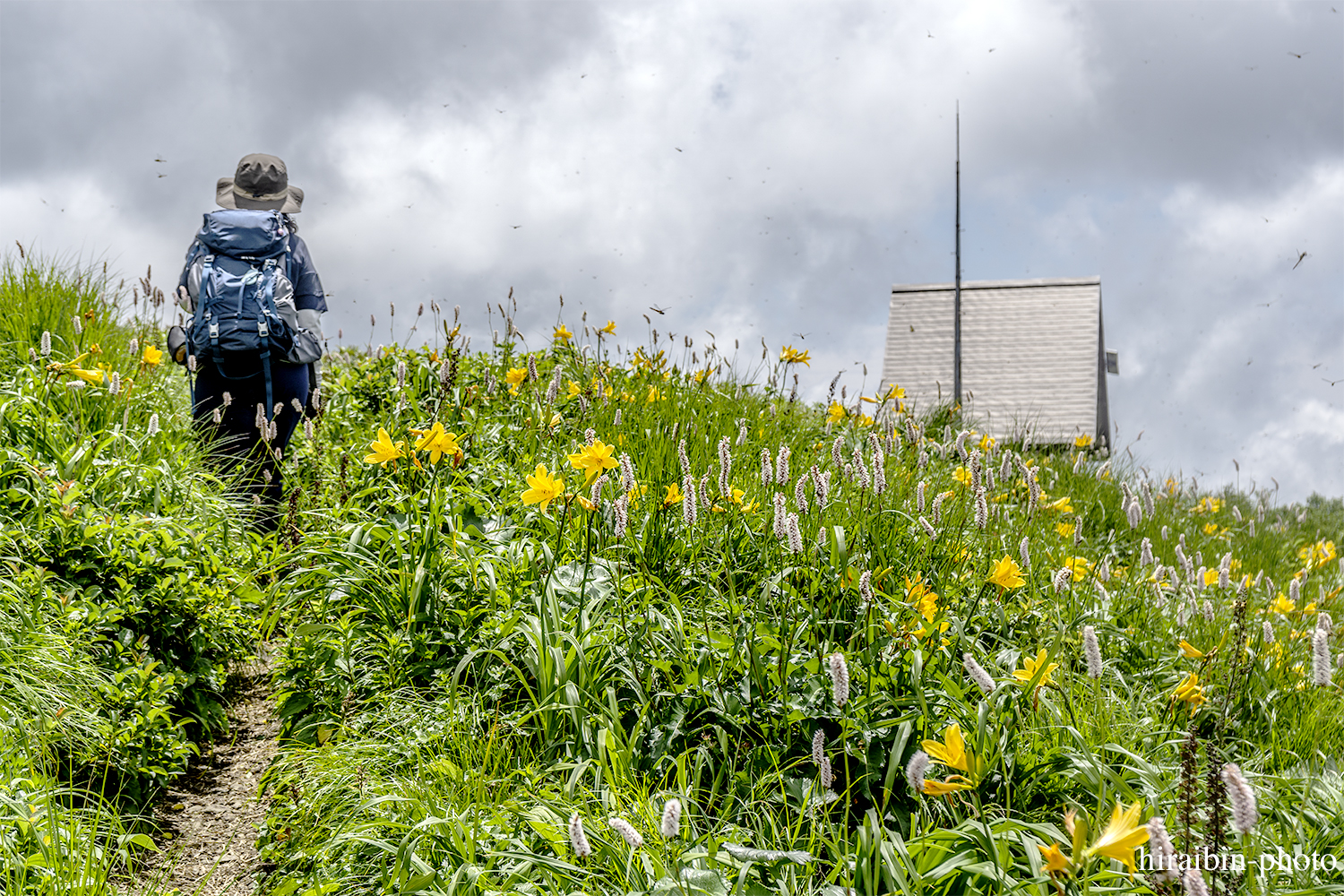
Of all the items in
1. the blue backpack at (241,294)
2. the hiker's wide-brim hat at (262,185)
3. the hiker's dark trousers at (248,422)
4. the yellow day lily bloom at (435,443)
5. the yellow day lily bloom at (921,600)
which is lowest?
the yellow day lily bloom at (921,600)

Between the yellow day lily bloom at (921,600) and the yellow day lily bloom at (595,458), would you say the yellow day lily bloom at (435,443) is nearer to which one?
the yellow day lily bloom at (595,458)

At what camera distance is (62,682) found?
125 inches

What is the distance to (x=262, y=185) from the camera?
5.52 meters

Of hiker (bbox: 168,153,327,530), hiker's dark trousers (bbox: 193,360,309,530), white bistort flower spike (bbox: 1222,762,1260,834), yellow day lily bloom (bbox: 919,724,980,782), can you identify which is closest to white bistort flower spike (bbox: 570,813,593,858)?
yellow day lily bloom (bbox: 919,724,980,782)

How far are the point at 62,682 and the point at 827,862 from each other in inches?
105

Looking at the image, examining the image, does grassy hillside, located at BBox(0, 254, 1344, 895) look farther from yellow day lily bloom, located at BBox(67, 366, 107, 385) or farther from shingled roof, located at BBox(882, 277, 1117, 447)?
shingled roof, located at BBox(882, 277, 1117, 447)

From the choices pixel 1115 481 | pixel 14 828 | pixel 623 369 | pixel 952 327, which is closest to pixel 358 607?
pixel 14 828

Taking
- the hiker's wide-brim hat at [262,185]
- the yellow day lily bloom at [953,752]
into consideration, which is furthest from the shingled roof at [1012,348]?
the yellow day lily bloom at [953,752]

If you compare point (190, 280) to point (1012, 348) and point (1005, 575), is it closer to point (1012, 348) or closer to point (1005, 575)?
point (1005, 575)

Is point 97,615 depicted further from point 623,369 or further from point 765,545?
point 623,369

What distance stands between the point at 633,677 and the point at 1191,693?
6.10 ft

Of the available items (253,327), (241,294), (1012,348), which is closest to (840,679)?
(253,327)

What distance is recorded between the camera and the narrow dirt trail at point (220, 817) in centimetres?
286

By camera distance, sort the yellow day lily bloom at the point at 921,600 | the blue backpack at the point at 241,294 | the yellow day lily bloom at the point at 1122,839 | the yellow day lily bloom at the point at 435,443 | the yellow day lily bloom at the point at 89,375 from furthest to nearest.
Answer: the blue backpack at the point at 241,294
the yellow day lily bloom at the point at 89,375
the yellow day lily bloom at the point at 435,443
the yellow day lily bloom at the point at 921,600
the yellow day lily bloom at the point at 1122,839
